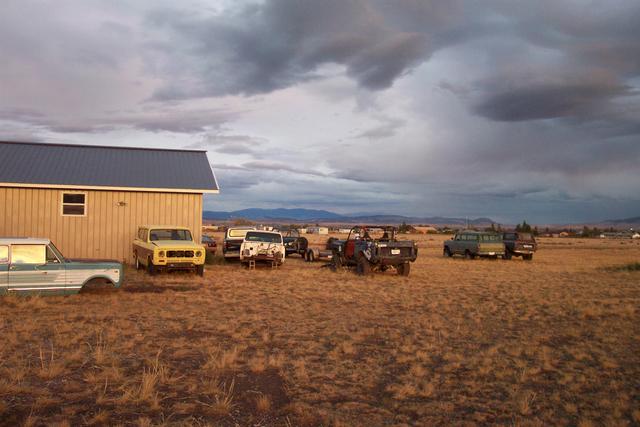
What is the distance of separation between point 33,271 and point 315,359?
7099mm

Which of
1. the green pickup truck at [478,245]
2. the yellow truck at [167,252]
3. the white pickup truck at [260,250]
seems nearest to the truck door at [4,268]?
the yellow truck at [167,252]

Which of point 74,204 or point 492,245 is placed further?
point 492,245

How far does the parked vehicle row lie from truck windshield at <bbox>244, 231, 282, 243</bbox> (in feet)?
40.1

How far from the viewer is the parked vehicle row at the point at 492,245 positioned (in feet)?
97.8

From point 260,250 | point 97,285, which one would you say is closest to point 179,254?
point 97,285

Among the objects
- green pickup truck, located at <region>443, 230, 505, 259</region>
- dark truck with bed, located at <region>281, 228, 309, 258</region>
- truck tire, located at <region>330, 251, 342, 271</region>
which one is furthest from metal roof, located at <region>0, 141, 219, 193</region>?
green pickup truck, located at <region>443, 230, 505, 259</region>

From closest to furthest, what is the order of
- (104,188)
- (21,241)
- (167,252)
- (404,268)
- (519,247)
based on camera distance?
1. (21,241)
2. (167,252)
3. (404,268)
4. (104,188)
5. (519,247)

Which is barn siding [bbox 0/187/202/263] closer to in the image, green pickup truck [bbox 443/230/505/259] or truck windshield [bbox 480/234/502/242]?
green pickup truck [bbox 443/230/505/259]

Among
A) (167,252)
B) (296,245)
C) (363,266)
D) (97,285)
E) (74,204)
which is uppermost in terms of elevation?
(74,204)

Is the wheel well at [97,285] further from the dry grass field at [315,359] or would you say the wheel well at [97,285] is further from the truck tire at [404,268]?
the truck tire at [404,268]

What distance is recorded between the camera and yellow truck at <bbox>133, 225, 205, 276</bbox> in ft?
56.5

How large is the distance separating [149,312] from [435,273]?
1272 cm

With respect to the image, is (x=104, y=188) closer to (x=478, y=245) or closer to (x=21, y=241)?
(x=21, y=241)

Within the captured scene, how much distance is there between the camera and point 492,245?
29828 millimetres
